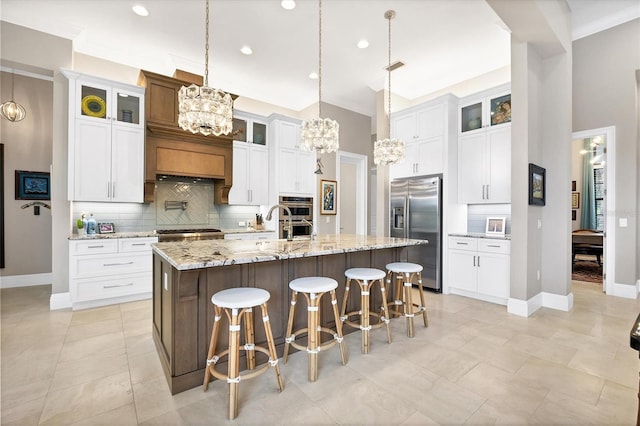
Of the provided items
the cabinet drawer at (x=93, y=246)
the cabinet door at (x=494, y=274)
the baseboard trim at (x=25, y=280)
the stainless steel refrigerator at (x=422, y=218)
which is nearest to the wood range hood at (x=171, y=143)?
the cabinet drawer at (x=93, y=246)

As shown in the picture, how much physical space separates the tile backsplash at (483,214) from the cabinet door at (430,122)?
1339mm

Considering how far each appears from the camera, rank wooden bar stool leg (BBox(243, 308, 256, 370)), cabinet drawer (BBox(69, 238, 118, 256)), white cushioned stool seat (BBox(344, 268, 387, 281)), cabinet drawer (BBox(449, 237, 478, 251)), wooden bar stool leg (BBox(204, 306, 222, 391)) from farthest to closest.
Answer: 1. cabinet drawer (BBox(449, 237, 478, 251))
2. cabinet drawer (BBox(69, 238, 118, 256))
3. white cushioned stool seat (BBox(344, 268, 387, 281))
4. wooden bar stool leg (BBox(243, 308, 256, 370))
5. wooden bar stool leg (BBox(204, 306, 222, 391))

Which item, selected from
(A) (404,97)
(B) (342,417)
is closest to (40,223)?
(B) (342,417)

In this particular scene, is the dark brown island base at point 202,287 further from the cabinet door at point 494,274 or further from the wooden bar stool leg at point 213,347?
the cabinet door at point 494,274

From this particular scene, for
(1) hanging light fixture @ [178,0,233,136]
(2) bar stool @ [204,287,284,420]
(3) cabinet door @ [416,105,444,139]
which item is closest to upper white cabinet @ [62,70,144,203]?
(1) hanging light fixture @ [178,0,233,136]

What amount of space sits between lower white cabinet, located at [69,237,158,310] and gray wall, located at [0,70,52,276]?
187cm

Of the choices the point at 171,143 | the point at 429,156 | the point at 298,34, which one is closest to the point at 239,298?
the point at 171,143

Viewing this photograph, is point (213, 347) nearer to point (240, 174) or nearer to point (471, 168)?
point (240, 174)

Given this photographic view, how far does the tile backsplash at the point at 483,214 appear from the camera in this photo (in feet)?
14.2

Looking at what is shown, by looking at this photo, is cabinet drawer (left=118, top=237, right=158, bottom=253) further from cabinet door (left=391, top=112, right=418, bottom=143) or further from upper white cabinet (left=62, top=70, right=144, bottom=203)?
cabinet door (left=391, top=112, right=418, bottom=143)

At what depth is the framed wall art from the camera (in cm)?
609

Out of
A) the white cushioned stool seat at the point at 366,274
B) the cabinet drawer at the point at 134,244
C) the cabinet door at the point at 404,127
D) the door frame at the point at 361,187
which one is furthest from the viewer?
the door frame at the point at 361,187

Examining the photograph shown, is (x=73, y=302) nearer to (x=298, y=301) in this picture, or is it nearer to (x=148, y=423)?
(x=148, y=423)

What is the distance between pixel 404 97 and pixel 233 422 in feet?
19.1
